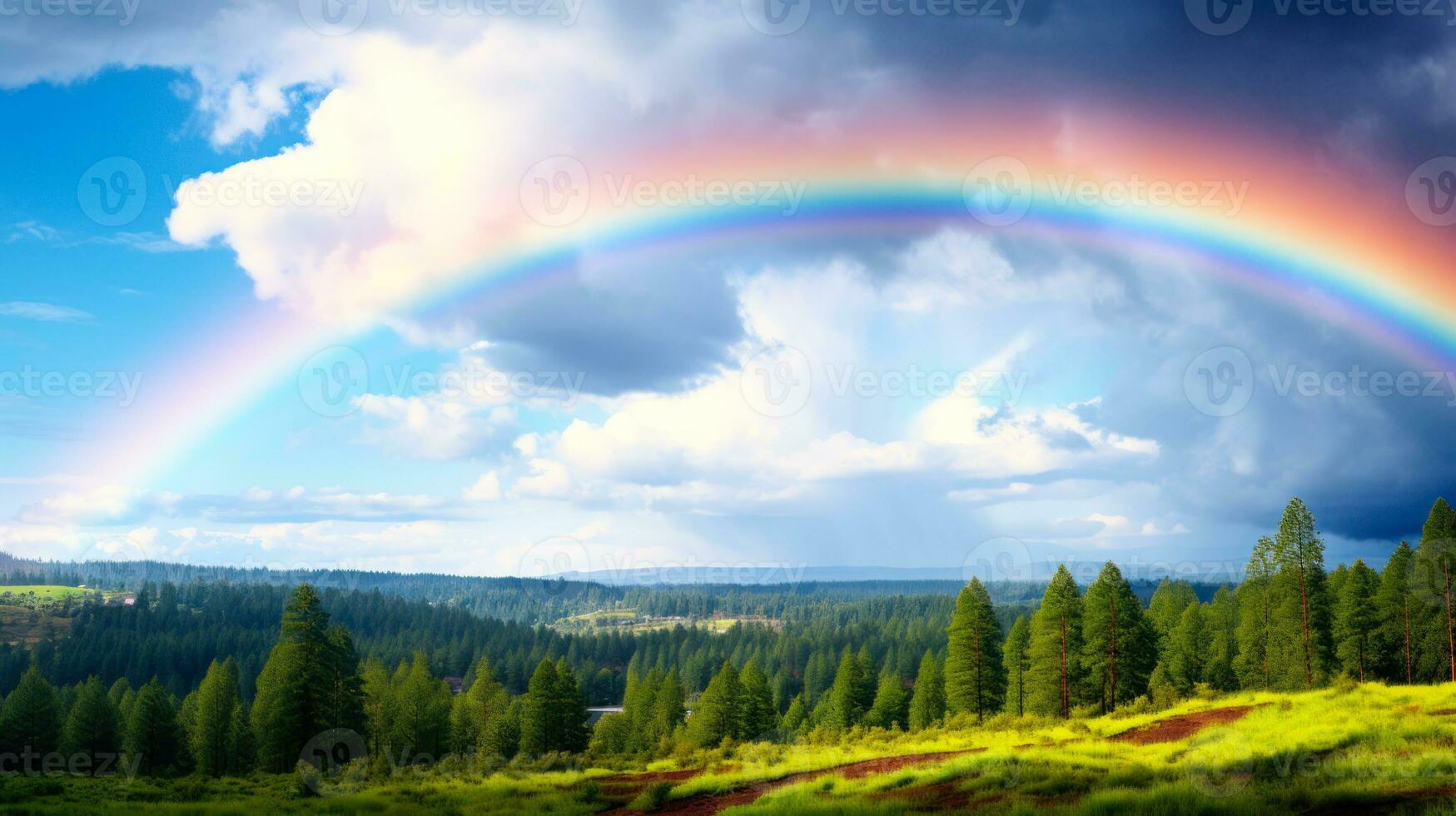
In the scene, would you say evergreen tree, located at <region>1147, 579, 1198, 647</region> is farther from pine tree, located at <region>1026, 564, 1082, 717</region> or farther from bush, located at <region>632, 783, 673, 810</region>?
bush, located at <region>632, 783, 673, 810</region>

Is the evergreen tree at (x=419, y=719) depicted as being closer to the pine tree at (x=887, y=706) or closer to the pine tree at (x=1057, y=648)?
the pine tree at (x=887, y=706)

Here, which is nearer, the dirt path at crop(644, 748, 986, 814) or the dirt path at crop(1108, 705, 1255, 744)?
the dirt path at crop(644, 748, 986, 814)

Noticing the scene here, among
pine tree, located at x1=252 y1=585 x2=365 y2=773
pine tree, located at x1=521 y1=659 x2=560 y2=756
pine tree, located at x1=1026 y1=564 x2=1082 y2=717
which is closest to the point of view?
pine tree, located at x1=252 y1=585 x2=365 y2=773

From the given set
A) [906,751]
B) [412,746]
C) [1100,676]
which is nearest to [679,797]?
[906,751]

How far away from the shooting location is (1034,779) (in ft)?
63.7

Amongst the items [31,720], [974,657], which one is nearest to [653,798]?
[974,657]

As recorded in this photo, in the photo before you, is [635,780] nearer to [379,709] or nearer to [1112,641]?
[1112,641]

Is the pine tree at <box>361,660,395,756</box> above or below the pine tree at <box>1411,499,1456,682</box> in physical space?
below

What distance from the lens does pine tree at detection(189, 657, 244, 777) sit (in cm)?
7569

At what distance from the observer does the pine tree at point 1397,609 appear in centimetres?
5978

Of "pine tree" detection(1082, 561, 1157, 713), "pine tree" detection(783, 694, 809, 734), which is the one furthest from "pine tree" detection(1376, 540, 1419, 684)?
"pine tree" detection(783, 694, 809, 734)

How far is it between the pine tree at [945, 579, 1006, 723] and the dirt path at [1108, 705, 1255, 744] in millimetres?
26818

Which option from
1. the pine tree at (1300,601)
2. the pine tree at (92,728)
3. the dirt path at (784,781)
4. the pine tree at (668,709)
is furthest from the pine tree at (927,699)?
the pine tree at (92,728)

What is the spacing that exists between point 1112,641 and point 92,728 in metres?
86.1
